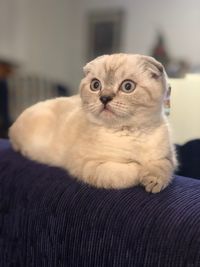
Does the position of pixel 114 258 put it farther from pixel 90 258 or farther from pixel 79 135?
pixel 79 135

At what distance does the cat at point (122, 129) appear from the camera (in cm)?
89

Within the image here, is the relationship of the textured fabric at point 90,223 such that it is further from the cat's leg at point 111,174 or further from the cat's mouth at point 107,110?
the cat's mouth at point 107,110

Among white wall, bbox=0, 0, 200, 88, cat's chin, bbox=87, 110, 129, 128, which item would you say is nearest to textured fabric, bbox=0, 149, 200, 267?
cat's chin, bbox=87, 110, 129, 128

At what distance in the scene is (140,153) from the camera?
949 millimetres

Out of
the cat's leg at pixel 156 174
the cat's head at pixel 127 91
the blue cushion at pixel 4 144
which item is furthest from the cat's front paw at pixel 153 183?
the blue cushion at pixel 4 144

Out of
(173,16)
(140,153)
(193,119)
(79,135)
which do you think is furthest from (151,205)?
(173,16)

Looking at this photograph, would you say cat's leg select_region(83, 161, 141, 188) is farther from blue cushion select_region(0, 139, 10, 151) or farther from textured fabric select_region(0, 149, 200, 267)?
blue cushion select_region(0, 139, 10, 151)

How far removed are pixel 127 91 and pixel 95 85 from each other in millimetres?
90

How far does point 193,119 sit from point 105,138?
1.00 feet

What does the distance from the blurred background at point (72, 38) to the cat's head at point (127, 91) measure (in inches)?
79.3

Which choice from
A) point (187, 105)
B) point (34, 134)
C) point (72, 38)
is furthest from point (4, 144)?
point (72, 38)

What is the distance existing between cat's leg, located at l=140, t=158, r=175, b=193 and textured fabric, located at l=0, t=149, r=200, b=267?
0.02 meters

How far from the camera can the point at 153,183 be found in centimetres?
82

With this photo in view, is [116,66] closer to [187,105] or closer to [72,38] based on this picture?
[187,105]
